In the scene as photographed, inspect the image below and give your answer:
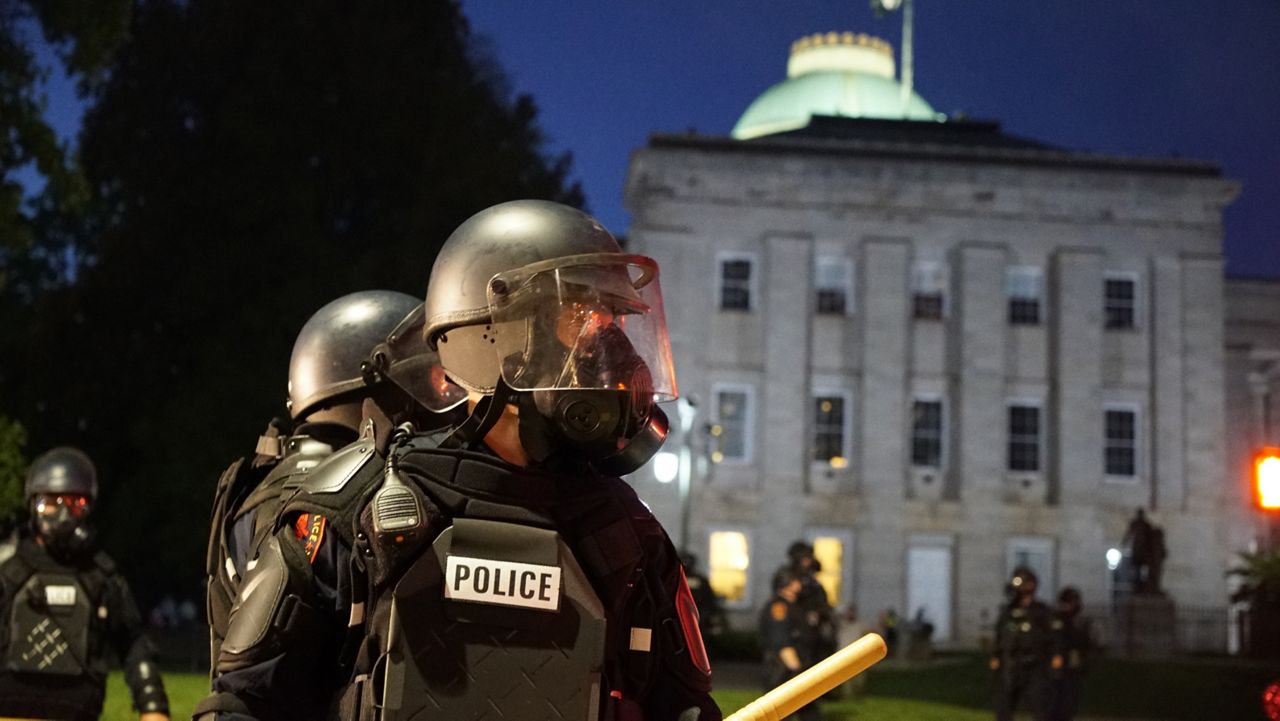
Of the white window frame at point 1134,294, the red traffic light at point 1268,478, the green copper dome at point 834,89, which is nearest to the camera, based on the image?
the red traffic light at point 1268,478

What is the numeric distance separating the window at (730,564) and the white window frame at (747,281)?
22.1 feet

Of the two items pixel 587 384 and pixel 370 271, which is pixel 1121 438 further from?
pixel 587 384

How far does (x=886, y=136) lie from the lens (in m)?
51.2

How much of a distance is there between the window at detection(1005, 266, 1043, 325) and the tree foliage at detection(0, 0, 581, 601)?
19.1 metres

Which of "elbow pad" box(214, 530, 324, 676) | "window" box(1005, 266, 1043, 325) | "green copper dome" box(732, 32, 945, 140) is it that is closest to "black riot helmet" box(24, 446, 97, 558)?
"elbow pad" box(214, 530, 324, 676)

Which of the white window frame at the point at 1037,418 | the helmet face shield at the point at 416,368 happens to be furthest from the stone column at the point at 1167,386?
the helmet face shield at the point at 416,368

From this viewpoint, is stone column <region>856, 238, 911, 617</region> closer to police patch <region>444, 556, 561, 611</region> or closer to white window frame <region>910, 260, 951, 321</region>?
white window frame <region>910, 260, 951, 321</region>

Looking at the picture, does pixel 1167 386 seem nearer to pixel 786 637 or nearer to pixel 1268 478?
Answer: pixel 1268 478

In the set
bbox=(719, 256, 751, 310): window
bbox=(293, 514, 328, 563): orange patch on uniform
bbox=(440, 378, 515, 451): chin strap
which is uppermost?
bbox=(719, 256, 751, 310): window

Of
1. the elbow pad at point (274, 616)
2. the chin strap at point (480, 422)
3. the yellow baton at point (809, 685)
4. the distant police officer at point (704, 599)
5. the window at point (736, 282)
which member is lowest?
the distant police officer at point (704, 599)

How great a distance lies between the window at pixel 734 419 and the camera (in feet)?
152

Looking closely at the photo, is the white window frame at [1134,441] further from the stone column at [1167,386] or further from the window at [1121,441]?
the stone column at [1167,386]

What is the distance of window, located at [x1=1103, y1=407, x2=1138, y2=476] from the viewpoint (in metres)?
47.8

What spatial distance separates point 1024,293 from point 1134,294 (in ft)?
11.1
